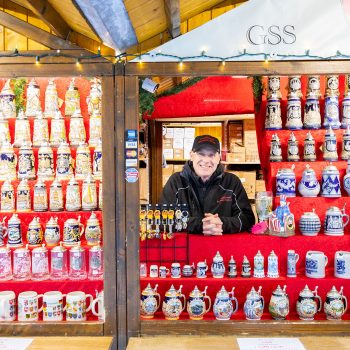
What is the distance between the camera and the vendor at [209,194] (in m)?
2.83

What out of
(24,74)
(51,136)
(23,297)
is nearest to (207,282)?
(23,297)

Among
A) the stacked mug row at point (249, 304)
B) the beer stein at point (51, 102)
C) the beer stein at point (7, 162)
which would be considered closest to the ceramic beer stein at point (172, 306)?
the stacked mug row at point (249, 304)

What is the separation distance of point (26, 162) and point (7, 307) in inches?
31.5

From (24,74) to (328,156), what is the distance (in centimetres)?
176

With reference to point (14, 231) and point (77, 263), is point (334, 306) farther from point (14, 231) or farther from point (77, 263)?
point (14, 231)

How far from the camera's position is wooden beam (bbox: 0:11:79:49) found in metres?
2.67

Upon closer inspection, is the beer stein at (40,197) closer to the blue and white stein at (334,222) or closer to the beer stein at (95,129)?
the beer stein at (95,129)

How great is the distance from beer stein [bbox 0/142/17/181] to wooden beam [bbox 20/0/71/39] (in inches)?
35.9

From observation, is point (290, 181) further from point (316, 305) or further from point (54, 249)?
point (54, 249)

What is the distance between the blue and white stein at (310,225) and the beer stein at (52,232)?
1.37 meters

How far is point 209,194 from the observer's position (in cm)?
300

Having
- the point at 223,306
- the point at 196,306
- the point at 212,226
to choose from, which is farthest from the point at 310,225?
the point at 196,306

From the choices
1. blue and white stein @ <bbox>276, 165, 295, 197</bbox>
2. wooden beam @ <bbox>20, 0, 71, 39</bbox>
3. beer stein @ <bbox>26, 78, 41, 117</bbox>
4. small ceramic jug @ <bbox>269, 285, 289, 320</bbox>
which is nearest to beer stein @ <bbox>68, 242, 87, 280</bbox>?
beer stein @ <bbox>26, 78, 41, 117</bbox>

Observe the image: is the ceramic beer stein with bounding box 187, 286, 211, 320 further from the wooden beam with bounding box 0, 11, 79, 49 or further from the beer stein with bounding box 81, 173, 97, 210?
the wooden beam with bounding box 0, 11, 79, 49
